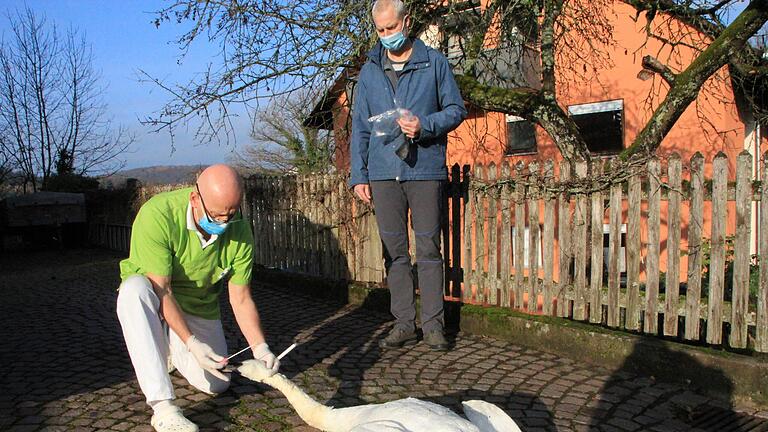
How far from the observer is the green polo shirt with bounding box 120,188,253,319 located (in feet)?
10.7

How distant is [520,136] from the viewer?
47.7 ft

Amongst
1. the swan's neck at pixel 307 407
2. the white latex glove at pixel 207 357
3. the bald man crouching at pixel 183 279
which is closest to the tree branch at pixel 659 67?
the bald man crouching at pixel 183 279

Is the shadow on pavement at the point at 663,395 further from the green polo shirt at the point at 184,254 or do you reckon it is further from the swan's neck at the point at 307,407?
the green polo shirt at the point at 184,254

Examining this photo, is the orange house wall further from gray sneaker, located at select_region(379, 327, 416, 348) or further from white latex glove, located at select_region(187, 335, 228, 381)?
white latex glove, located at select_region(187, 335, 228, 381)

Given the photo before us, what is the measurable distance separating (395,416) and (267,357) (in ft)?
3.74

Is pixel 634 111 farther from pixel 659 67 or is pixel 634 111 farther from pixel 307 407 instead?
pixel 307 407

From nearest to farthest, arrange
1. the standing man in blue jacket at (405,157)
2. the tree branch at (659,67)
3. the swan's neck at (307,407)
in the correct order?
1. the swan's neck at (307,407)
2. the standing man in blue jacket at (405,157)
3. the tree branch at (659,67)

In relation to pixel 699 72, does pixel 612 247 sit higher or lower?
lower

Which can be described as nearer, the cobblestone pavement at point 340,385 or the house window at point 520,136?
the cobblestone pavement at point 340,385

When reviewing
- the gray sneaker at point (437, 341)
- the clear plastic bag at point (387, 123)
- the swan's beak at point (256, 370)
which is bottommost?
the gray sneaker at point (437, 341)

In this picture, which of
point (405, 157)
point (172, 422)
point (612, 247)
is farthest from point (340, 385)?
point (612, 247)

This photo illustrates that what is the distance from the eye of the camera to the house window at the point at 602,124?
43.9 feet

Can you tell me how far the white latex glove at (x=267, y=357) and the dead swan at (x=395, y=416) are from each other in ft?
0.23

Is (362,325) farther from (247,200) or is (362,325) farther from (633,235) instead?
(247,200)
